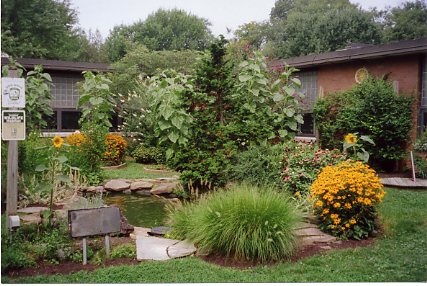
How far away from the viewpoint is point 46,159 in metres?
6.45

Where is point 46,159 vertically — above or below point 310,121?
below

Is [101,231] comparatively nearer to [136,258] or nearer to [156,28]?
[136,258]

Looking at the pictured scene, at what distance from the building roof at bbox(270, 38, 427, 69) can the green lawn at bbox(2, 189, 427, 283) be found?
417 centimetres

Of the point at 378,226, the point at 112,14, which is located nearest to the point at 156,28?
the point at 112,14

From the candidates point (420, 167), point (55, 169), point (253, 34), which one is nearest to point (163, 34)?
point (253, 34)

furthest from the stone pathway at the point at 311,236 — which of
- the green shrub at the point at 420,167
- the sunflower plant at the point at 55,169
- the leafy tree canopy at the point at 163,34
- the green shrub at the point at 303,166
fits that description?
the green shrub at the point at 420,167

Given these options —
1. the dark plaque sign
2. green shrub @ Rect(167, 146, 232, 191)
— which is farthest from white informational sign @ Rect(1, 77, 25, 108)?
green shrub @ Rect(167, 146, 232, 191)

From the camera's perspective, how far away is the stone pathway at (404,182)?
791 centimetres

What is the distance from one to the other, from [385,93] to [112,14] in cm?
592

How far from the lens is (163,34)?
8.91m

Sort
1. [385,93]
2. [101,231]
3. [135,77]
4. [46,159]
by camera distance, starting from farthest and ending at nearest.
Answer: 1. [135,77]
2. [385,93]
3. [46,159]
4. [101,231]

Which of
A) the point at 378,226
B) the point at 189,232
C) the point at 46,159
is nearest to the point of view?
the point at 189,232

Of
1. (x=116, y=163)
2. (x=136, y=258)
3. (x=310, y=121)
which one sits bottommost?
(x=136, y=258)

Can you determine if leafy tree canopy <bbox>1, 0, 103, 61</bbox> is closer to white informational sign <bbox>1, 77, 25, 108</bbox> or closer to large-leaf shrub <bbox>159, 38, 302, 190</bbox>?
white informational sign <bbox>1, 77, 25, 108</bbox>
